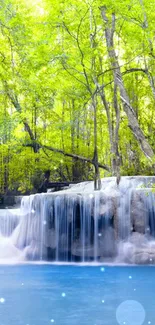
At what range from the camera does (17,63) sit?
68.7ft

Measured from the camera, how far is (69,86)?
19.7 metres

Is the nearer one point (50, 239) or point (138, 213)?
point (138, 213)

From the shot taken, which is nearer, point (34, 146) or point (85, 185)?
point (85, 185)

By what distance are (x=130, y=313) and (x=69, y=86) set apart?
14.5m

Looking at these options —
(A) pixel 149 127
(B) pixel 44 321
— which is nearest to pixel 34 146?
(A) pixel 149 127

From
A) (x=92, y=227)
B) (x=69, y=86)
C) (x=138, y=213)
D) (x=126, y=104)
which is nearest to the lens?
(x=138, y=213)

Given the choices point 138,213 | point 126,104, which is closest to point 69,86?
point 126,104

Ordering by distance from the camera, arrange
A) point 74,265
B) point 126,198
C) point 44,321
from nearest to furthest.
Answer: point 44,321 → point 74,265 → point 126,198

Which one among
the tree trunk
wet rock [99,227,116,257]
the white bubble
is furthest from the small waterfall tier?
the white bubble

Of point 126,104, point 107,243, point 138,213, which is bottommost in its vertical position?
point 107,243

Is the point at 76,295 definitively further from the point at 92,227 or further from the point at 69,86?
the point at 69,86

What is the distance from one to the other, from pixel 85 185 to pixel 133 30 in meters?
6.70

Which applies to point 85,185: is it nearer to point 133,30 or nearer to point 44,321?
point 133,30

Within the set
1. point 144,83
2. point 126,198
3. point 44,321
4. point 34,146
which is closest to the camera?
point 44,321
